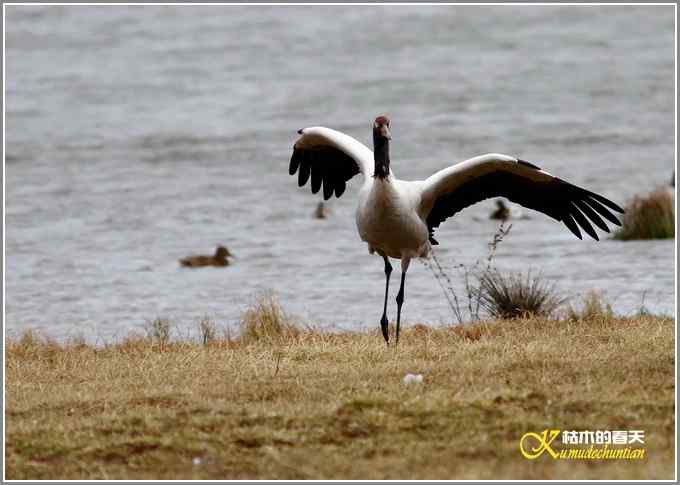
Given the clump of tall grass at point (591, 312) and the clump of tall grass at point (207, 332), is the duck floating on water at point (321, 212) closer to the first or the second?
the clump of tall grass at point (207, 332)

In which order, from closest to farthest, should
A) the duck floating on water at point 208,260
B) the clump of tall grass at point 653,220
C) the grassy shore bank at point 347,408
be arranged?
the grassy shore bank at point 347,408 < the clump of tall grass at point 653,220 < the duck floating on water at point 208,260

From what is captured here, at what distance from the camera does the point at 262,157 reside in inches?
1066

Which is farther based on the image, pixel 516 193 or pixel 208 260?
pixel 208 260

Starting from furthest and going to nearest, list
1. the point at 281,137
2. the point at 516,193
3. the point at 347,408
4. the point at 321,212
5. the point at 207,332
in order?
1. the point at 281,137
2. the point at 321,212
3. the point at 207,332
4. the point at 516,193
5. the point at 347,408

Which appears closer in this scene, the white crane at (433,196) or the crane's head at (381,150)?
the crane's head at (381,150)

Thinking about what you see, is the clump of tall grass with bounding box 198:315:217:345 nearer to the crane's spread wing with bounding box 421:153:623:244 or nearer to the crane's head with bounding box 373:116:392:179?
the crane's spread wing with bounding box 421:153:623:244

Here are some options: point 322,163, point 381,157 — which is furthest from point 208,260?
point 381,157

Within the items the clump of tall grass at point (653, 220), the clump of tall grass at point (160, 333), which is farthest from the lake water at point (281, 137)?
the clump of tall grass at point (160, 333)

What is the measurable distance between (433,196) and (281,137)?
18218mm

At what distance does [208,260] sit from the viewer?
61.5 feet

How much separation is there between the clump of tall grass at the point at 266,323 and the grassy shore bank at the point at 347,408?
3.75ft

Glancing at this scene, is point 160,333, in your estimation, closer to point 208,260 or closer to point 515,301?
point 515,301

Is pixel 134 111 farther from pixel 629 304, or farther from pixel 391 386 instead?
pixel 391 386

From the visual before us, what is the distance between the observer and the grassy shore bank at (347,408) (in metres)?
7.06
